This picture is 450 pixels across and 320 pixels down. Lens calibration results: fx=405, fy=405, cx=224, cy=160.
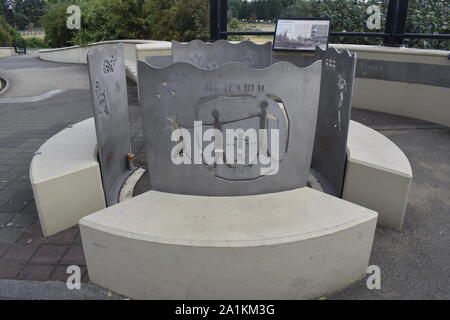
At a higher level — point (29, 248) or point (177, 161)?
point (177, 161)

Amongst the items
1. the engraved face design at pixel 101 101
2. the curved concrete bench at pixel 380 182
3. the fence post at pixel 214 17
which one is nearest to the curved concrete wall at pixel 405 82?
the fence post at pixel 214 17

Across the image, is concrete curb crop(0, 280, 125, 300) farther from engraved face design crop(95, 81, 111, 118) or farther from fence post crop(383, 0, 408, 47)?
fence post crop(383, 0, 408, 47)

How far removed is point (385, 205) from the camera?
4.16 metres

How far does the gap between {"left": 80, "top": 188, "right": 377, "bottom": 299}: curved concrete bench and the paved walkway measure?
290mm

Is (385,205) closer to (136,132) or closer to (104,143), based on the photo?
(104,143)

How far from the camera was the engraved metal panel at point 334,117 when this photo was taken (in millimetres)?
4277

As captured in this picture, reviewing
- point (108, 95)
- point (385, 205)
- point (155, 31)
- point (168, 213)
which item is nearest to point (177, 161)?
point (168, 213)

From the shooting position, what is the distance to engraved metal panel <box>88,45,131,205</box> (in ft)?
13.9

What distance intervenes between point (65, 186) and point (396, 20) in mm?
7492

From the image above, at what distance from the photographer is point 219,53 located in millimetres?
6703

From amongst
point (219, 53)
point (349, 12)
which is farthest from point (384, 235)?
point (349, 12)

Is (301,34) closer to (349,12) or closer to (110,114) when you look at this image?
(110,114)

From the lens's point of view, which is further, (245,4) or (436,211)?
(245,4)
